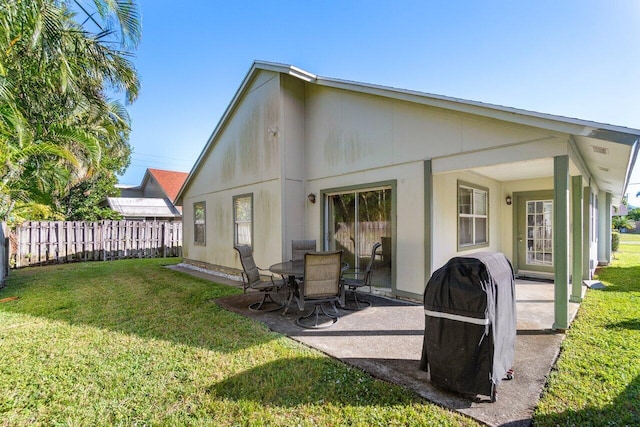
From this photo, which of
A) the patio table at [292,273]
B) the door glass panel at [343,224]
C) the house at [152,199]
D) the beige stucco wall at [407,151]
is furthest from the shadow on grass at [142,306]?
the house at [152,199]

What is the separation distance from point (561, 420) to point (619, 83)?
10.6 m

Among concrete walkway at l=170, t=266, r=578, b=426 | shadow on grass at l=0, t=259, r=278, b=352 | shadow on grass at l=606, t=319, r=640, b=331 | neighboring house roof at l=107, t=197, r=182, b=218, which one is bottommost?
shadow on grass at l=0, t=259, r=278, b=352

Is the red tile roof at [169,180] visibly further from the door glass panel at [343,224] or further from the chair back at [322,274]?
the chair back at [322,274]

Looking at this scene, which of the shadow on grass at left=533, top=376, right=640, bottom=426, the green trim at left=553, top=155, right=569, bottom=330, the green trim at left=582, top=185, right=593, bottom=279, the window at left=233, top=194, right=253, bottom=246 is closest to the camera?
the shadow on grass at left=533, top=376, right=640, bottom=426

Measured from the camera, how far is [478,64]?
328 inches

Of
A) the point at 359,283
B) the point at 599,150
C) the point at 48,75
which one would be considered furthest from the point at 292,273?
the point at 48,75

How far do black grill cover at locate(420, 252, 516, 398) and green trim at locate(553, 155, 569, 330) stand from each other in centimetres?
214

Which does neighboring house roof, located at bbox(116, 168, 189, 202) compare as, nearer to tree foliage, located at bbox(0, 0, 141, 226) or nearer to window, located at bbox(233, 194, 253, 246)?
tree foliage, located at bbox(0, 0, 141, 226)

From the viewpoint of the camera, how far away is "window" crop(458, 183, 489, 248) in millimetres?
7121

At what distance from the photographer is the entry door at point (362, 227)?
686 cm

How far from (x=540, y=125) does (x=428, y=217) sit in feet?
7.57

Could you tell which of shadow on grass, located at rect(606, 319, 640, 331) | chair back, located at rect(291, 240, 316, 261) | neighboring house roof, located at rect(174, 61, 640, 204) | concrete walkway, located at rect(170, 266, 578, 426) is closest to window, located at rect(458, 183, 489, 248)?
neighboring house roof, located at rect(174, 61, 640, 204)

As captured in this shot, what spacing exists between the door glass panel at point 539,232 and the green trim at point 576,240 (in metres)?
2.54

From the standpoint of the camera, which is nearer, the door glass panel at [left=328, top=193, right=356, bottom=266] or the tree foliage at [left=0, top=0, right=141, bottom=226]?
the tree foliage at [left=0, top=0, right=141, bottom=226]
